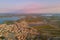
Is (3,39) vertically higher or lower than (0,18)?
lower

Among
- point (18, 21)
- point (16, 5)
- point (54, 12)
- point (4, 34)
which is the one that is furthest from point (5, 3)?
point (54, 12)

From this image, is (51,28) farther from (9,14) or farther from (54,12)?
(9,14)

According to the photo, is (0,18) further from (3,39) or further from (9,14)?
(3,39)

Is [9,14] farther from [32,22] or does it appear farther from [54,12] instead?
[54,12]

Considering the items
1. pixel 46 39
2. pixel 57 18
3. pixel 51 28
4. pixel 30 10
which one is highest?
pixel 30 10

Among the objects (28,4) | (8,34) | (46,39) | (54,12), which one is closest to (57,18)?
(54,12)

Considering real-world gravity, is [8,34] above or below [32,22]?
below

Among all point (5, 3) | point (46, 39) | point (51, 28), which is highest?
point (5, 3)
